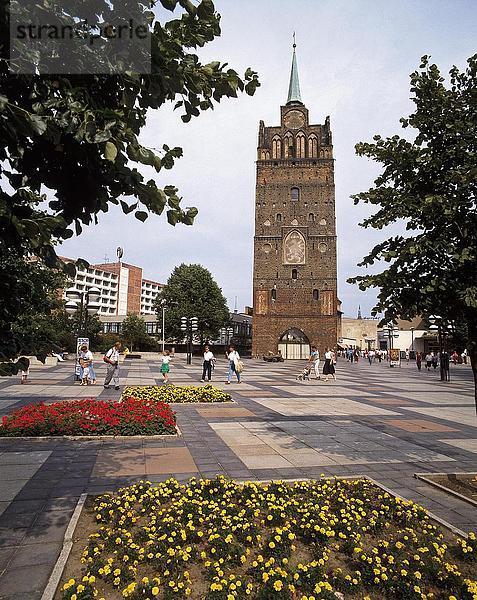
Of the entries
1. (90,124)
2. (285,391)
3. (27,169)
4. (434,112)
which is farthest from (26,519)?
(285,391)

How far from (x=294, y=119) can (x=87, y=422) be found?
53215mm

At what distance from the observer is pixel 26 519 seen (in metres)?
4.54

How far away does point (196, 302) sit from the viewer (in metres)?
54.9

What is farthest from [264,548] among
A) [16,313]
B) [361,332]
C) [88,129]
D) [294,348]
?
[361,332]

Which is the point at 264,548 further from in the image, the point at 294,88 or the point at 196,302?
the point at 294,88

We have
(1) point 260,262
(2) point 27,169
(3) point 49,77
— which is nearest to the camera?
(3) point 49,77

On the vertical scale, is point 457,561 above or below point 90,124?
below

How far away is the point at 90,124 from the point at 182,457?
5959 millimetres

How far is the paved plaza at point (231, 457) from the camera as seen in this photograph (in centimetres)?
436

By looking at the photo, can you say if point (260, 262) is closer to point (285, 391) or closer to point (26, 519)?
point (285, 391)

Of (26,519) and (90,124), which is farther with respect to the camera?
(26,519)

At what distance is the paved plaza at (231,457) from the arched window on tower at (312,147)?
1763 inches

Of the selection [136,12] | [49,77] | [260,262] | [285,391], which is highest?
[260,262]

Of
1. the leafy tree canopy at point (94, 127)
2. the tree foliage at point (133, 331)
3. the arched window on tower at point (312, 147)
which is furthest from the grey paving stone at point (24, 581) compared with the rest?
the tree foliage at point (133, 331)
